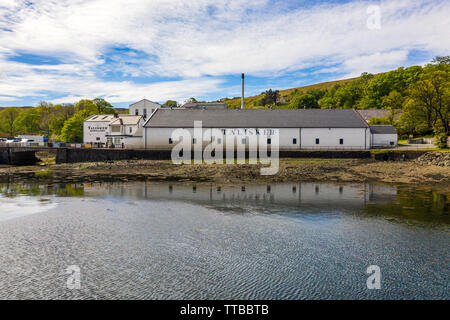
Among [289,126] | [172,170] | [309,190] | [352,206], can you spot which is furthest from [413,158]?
[172,170]

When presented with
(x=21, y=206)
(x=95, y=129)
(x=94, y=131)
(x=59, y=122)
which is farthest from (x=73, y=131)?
(x=21, y=206)

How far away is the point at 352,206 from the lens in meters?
17.0

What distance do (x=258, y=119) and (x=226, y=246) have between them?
36.2 meters

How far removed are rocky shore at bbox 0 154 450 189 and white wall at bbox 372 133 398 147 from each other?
30.2 ft

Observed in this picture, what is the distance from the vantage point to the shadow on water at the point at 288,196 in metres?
16.0

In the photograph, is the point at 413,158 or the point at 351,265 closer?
the point at 351,265

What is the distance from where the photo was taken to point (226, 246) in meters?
11.2

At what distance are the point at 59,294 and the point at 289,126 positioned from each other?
3891 cm

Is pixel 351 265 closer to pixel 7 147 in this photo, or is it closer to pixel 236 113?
pixel 236 113

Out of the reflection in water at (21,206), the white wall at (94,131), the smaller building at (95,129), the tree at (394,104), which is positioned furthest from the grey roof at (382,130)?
the white wall at (94,131)

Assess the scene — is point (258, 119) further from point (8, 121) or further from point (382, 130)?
point (8, 121)
